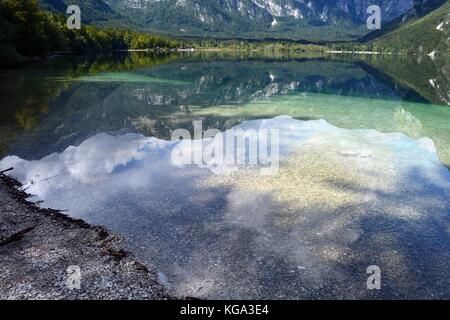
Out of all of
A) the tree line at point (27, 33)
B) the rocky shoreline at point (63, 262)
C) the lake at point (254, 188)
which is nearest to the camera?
the rocky shoreline at point (63, 262)

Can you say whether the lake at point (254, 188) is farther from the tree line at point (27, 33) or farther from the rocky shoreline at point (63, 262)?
the tree line at point (27, 33)

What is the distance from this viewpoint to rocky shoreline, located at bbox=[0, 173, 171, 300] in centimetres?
1366

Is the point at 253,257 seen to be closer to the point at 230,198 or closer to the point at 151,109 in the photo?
the point at 230,198

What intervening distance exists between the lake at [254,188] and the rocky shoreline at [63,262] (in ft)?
2.98

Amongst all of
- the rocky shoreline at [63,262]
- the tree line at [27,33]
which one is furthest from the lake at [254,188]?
the tree line at [27,33]

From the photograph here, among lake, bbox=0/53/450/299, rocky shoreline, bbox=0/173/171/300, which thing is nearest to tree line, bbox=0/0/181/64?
lake, bbox=0/53/450/299

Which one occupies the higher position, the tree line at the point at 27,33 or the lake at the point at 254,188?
the tree line at the point at 27,33

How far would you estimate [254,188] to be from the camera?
2414 cm

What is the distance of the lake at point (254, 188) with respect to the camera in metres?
15.7

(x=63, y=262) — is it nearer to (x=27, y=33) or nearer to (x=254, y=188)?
(x=254, y=188)

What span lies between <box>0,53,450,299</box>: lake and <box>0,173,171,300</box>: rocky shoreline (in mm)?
908

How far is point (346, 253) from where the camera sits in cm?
1708

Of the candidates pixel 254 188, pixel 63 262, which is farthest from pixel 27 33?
pixel 63 262
